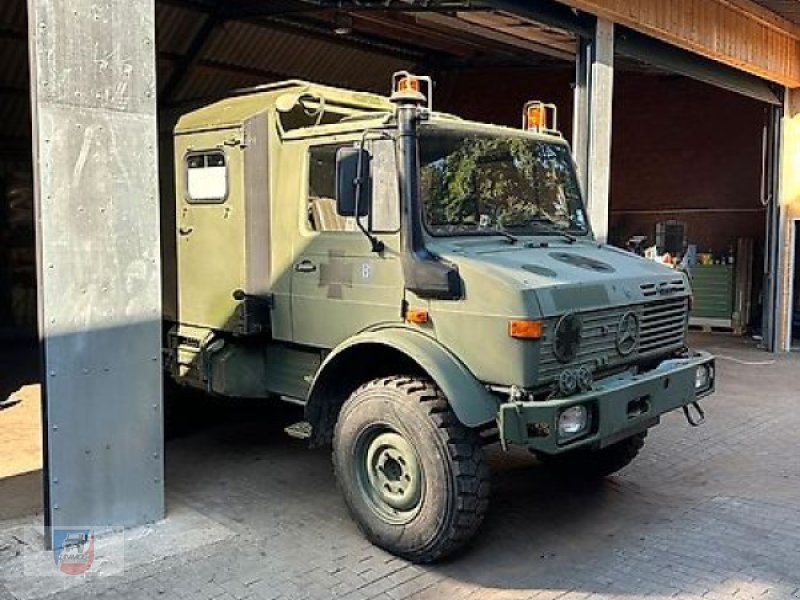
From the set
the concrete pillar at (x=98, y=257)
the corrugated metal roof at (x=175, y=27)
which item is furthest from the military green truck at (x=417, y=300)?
the corrugated metal roof at (x=175, y=27)

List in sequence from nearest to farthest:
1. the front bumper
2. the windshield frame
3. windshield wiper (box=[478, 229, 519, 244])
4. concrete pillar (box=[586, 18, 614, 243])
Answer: the front bumper → the windshield frame → windshield wiper (box=[478, 229, 519, 244]) → concrete pillar (box=[586, 18, 614, 243])

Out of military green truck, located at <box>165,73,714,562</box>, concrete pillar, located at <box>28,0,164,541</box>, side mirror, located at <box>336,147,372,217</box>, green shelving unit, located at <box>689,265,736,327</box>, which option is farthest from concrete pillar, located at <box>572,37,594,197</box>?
green shelving unit, located at <box>689,265,736,327</box>

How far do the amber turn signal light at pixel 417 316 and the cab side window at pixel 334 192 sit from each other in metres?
0.46

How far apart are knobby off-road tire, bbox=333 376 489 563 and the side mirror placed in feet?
3.17

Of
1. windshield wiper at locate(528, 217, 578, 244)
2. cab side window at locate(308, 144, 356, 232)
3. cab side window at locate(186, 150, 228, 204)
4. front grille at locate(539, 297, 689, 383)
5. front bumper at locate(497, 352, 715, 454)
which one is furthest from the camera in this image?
cab side window at locate(186, 150, 228, 204)

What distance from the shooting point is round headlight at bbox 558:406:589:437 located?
4.12 m

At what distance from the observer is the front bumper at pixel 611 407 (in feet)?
13.3

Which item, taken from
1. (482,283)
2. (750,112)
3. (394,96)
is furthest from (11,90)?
(750,112)

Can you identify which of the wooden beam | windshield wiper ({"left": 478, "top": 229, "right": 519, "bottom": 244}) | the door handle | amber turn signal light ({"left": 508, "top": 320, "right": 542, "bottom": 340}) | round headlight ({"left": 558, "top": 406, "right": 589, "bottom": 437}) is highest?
the wooden beam

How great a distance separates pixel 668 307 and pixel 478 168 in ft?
Result: 4.79

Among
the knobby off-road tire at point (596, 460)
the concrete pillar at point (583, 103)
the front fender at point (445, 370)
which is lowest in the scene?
the knobby off-road tire at point (596, 460)

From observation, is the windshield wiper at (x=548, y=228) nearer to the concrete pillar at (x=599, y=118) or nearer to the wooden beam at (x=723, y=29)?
the concrete pillar at (x=599, y=118)

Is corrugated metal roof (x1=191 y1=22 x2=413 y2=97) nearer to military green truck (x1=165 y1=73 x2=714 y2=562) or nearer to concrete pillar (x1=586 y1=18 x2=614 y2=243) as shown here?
concrete pillar (x1=586 y1=18 x2=614 y2=243)

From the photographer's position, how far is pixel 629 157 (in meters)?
15.3
